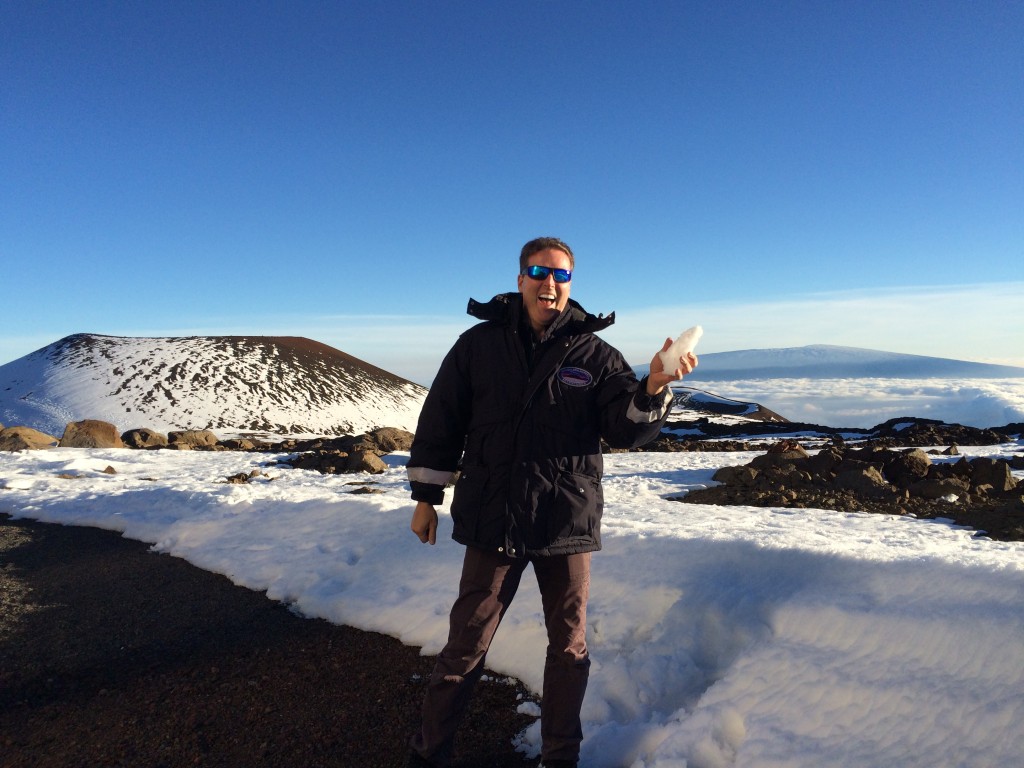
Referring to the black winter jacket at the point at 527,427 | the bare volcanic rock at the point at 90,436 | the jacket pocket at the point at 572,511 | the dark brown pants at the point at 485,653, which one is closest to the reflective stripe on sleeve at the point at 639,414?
the black winter jacket at the point at 527,427

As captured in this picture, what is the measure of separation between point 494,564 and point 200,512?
6.91 m

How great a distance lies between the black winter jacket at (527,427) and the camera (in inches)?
120

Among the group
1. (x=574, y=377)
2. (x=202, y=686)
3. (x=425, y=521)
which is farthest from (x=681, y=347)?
(x=202, y=686)

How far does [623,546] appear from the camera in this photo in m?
5.28

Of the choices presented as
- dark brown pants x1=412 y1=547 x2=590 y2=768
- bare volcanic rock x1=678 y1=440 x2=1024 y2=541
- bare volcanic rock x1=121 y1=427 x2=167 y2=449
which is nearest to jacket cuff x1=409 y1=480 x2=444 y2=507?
dark brown pants x1=412 y1=547 x2=590 y2=768

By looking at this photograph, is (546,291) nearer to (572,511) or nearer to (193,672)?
(572,511)

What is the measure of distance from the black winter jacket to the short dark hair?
0.18 metres

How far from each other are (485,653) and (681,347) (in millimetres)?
1569

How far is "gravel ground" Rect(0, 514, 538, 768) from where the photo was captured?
137 inches

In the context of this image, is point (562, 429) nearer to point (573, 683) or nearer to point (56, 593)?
point (573, 683)

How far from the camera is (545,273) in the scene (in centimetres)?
318

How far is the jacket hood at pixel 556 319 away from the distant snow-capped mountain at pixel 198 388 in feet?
104

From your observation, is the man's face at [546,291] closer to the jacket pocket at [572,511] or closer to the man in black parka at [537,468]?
the man in black parka at [537,468]

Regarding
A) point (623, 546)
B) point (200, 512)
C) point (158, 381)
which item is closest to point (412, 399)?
point (158, 381)
